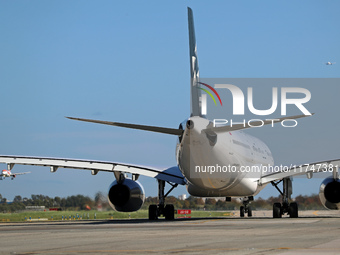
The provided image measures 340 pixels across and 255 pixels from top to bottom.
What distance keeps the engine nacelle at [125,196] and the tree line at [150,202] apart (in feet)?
25.3

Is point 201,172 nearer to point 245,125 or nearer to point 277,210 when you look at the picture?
point 245,125


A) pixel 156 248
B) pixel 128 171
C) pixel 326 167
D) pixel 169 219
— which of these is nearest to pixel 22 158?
pixel 128 171

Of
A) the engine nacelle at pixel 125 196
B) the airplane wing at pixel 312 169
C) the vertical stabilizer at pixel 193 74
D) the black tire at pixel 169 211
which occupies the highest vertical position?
the vertical stabilizer at pixel 193 74

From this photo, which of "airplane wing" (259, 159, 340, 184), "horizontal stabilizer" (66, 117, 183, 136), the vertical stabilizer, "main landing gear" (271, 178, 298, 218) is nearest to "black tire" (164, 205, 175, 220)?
"main landing gear" (271, 178, 298, 218)

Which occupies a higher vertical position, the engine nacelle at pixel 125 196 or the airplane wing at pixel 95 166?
the airplane wing at pixel 95 166

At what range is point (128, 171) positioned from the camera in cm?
3159

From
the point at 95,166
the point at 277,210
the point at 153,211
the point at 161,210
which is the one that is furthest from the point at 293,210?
the point at 95,166

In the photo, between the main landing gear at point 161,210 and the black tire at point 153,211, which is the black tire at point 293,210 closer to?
the main landing gear at point 161,210

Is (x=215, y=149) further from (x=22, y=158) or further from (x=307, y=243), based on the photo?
(x=307, y=243)

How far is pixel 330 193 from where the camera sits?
32.2 metres

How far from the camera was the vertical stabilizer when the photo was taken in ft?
90.0

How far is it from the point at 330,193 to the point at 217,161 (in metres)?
7.26

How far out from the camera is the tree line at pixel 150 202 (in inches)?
1734

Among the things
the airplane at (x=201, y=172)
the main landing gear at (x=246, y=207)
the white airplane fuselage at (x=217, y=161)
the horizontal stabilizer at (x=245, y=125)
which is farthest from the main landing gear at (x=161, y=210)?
the main landing gear at (x=246, y=207)
